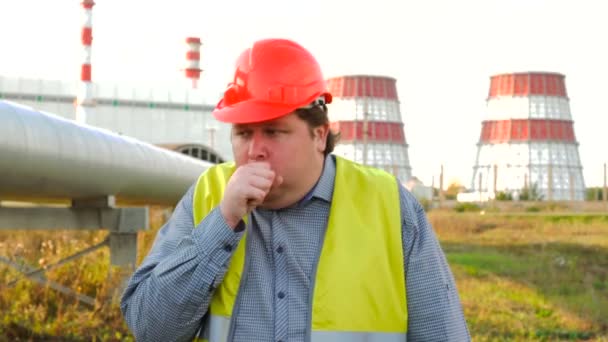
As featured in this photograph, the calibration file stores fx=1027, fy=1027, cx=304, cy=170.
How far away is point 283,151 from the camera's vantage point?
6.57 feet

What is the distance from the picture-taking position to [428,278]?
2.06 m

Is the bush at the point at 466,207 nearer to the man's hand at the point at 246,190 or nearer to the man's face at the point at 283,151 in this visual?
the man's face at the point at 283,151

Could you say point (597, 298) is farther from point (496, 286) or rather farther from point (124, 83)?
point (124, 83)

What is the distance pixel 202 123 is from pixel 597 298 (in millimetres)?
39265

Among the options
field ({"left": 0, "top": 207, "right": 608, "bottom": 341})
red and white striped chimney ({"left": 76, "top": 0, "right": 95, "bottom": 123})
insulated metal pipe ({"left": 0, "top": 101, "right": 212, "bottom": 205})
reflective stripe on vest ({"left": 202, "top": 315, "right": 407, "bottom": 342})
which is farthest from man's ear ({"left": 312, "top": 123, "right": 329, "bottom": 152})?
red and white striped chimney ({"left": 76, "top": 0, "right": 95, "bottom": 123})

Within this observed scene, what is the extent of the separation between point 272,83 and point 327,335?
0.53 metres

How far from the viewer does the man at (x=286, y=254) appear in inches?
77.4

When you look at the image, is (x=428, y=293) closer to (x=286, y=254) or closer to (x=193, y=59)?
(x=286, y=254)

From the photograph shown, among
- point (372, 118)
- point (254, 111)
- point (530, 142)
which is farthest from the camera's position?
point (372, 118)

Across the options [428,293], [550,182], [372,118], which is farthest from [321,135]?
[372,118]

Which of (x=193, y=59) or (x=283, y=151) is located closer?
(x=283, y=151)

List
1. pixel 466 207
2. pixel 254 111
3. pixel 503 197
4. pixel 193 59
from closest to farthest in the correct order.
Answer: pixel 254 111
pixel 466 207
pixel 503 197
pixel 193 59

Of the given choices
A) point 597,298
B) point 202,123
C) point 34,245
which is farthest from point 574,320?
point 202,123

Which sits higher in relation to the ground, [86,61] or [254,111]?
[86,61]
